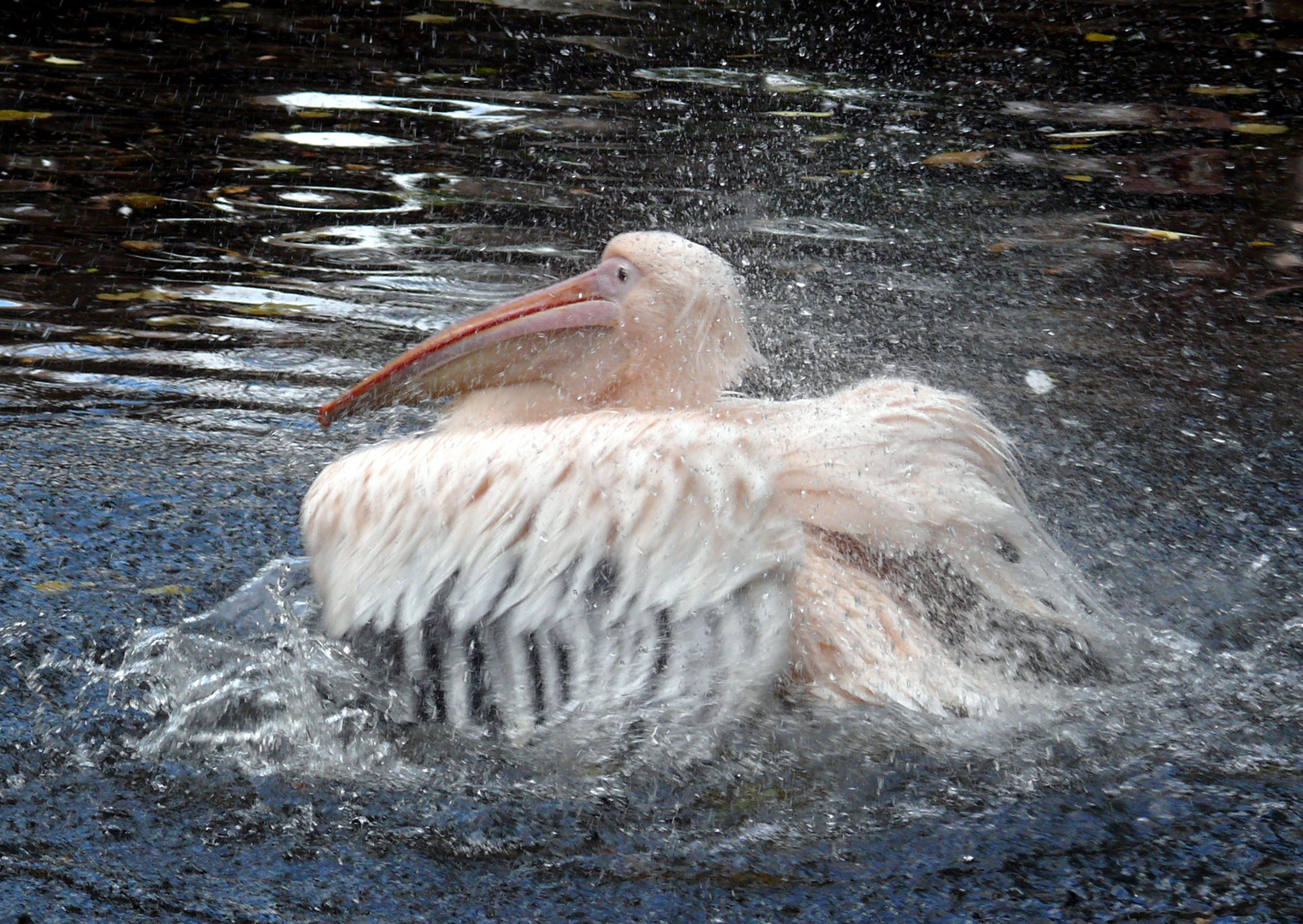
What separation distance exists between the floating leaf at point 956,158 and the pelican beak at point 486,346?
13.8ft

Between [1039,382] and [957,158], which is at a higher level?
[957,158]

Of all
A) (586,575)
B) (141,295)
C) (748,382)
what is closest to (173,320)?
(141,295)

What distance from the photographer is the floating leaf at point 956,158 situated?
7.35 m

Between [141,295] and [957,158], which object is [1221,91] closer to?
[957,158]

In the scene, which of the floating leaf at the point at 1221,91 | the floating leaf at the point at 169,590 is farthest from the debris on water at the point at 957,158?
the floating leaf at the point at 169,590

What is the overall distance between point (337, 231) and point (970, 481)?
404 centimetres

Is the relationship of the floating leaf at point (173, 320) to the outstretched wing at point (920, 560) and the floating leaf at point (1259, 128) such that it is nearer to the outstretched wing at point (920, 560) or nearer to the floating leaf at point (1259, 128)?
the outstretched wing at point (920, 560)

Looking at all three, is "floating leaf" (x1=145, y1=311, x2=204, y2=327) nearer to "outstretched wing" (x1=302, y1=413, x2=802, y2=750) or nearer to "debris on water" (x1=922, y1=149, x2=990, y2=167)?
"outstretched wing" (x1=302, y1=413, x2=802, y2=750)

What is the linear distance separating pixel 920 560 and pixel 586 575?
2.06 feet

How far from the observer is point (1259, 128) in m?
7.95

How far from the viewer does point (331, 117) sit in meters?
A: 7.86

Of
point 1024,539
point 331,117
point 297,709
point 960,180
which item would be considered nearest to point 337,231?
point 331,117

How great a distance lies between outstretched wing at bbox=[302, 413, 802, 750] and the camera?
2.58 metres

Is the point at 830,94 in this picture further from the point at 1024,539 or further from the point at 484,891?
the point at 484,891
